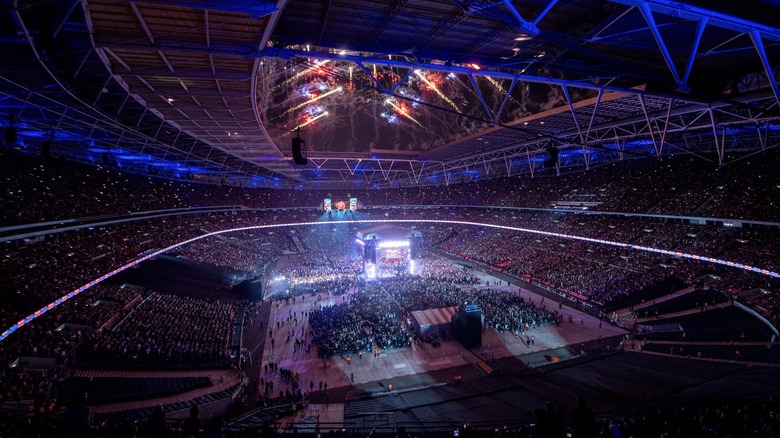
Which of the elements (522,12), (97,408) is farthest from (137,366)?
(522,12)

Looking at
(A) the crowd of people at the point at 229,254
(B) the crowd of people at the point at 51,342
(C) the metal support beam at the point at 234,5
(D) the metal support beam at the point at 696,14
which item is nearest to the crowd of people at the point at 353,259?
(B) the crowd of people at the point at 51,342

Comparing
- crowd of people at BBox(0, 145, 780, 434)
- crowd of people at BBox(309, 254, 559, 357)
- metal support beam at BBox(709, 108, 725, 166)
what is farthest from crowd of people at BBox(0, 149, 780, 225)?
crowd of people at BBox(309, 254, 559, 357)

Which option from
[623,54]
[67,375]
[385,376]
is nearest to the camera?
[623,54]

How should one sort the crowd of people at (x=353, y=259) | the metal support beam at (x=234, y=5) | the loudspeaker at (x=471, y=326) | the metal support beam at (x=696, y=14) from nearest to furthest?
1. the metal support beam at (x=696, y=14)
2. the metal support beam at (x=234, y=5)
3. the crowd of people at (x=353, y=259)
4. the loudspeaker at (x=471, y=326)

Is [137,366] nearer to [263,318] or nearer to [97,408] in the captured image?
[97,408]

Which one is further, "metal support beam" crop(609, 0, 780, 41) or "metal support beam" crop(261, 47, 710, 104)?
"metal support beam" crop(261, 47, 710, 104)


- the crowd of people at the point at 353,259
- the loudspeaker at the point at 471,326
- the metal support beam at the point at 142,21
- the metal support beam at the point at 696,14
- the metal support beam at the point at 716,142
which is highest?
the metal support beam at the point at 142,21

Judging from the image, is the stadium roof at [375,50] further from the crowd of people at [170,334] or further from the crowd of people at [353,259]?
the crowd of people at [170,334]

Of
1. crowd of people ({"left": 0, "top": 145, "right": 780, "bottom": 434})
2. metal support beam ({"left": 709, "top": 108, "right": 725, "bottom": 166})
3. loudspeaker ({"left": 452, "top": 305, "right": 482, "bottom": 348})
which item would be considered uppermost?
metal support beam ({"left": 709, "top": 108, "right": 725, "bottom": 166})

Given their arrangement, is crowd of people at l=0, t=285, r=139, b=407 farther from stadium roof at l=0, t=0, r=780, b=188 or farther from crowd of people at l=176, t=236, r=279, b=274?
crowd of people at l=176, t=236, r=279, b=274

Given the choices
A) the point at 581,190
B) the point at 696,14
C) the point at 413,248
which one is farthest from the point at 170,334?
the point at 581,190

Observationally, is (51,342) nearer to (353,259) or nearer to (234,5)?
(234,5)
